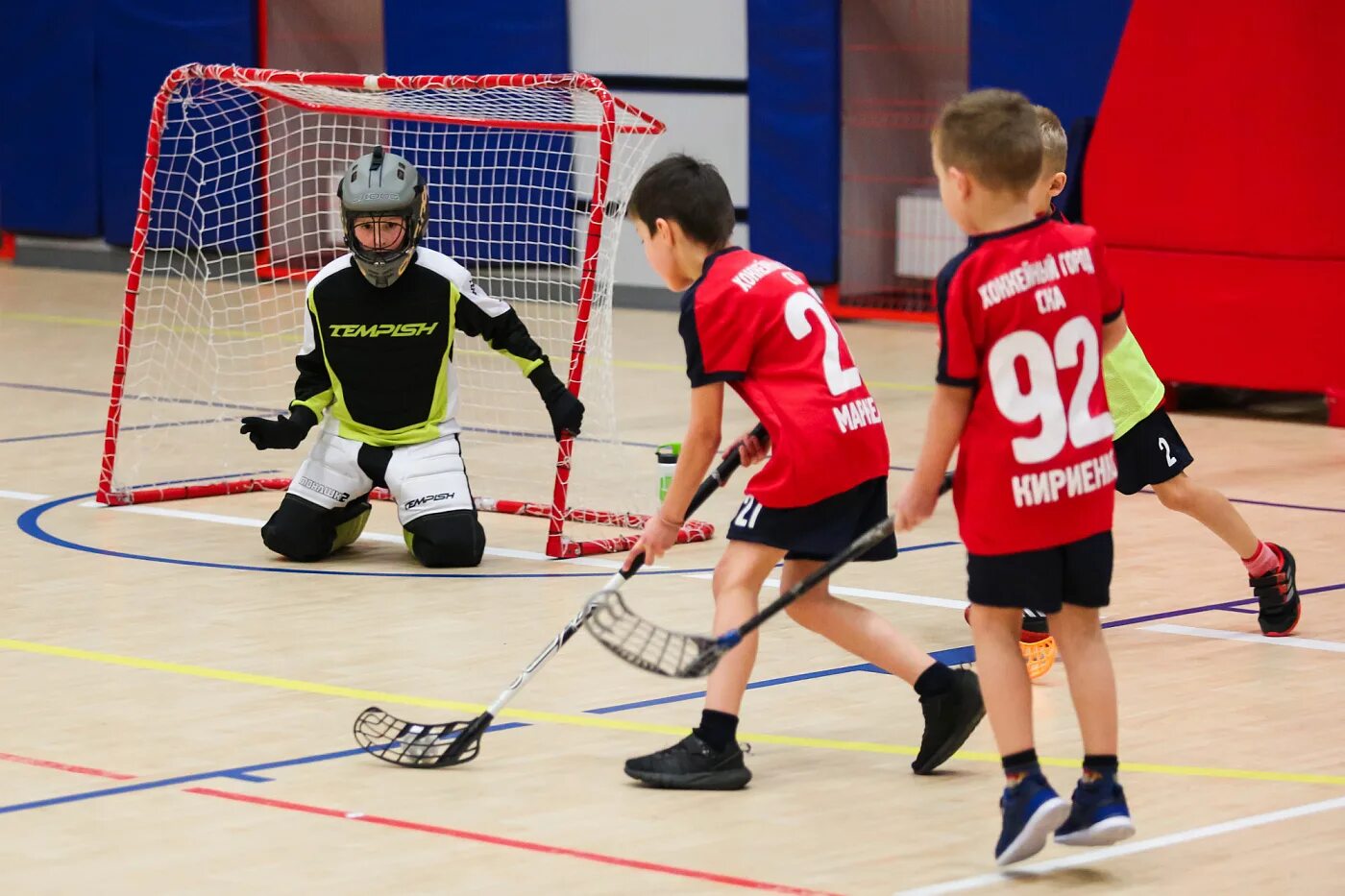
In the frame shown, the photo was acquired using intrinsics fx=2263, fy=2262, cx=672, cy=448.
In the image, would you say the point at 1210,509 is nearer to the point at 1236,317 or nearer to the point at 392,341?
the point at 392,341

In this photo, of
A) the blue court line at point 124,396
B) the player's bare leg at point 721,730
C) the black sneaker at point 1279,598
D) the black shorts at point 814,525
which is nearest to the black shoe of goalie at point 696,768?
the player's bare leg at point 721,730

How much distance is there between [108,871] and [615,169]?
10104 millimetres

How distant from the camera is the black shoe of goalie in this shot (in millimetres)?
4652

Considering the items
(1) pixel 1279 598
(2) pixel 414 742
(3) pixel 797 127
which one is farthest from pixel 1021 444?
(3) pixel 797 127

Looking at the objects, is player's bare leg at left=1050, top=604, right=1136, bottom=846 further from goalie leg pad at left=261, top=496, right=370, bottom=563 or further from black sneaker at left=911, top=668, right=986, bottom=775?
goalie leg pad at left=261, top=496, right=370, bottom=563

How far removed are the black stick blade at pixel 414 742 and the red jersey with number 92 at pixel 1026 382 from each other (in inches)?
53.0

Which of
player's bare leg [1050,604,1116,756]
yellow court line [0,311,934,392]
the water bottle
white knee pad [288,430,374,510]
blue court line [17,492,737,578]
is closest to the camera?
player's bare leg [1050,604,1116,756]

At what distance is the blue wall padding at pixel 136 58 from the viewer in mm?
16531

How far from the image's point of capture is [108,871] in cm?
409

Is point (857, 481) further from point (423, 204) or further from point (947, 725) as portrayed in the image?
point (423, 204)

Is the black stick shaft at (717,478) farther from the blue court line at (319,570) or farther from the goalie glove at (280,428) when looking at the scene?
the goalie glove at (280,428)

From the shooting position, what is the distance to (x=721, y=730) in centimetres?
467

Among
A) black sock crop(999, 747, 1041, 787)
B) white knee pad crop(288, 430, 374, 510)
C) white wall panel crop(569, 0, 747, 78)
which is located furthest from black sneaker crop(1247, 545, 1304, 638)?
white wall panel crop(569, 0, 747, 78)

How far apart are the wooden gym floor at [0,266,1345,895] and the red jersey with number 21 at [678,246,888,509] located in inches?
25.8
